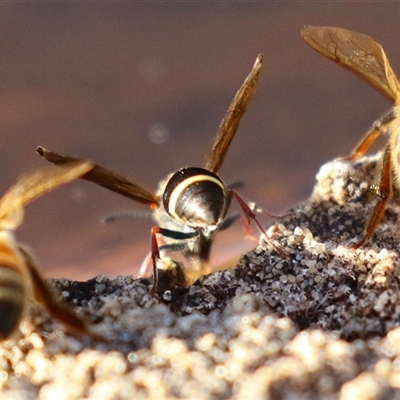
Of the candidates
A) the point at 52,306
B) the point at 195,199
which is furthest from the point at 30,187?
the point at 195,199

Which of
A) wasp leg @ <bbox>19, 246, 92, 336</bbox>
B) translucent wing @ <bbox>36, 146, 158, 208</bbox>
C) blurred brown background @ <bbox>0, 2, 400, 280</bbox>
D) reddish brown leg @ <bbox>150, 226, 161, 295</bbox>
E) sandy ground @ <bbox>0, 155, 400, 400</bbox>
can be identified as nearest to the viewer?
sandy ground @ <bbox>0, 155, 400, 400</bbox>

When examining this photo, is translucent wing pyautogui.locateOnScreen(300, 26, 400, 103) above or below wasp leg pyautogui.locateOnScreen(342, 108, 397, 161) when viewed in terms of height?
above

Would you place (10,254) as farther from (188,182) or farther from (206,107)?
(206,107)

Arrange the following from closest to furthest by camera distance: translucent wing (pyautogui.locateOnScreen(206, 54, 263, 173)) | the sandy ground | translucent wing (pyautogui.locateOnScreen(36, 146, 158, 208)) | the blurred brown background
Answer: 1. the sandy ground
2. translucent wing (pyautogui.locateOnScreen(36, 146, 158, 208))
3. translucent wing (pyautogui.locateOnScreen(206, 54, 263, 173))
4. the blurred brown background

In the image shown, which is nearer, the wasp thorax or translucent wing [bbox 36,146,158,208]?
translucent wing [bbox 36,146,158,208]

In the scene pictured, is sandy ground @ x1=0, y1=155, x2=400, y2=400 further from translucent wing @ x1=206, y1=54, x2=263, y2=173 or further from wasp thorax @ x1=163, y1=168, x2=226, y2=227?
translucent wing @ x1=206, y1=54, x2=263, y2=173

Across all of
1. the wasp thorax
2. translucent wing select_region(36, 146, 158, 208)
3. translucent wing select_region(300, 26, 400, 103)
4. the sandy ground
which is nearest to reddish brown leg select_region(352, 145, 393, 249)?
the sandy ground

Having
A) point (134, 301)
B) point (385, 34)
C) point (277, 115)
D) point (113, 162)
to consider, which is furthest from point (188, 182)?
point (385, 34)

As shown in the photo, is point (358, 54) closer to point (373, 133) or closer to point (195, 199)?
point (373, 133)
